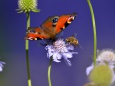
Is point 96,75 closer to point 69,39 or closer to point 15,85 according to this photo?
point 69,39

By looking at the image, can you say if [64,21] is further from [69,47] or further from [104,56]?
[104,56]

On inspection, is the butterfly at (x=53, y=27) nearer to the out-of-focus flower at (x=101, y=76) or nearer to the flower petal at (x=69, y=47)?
the flower petal at (x=69, y=47)

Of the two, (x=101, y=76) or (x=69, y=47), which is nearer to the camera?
(x=101, y=76)

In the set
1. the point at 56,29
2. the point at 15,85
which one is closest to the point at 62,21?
the point at 56,29

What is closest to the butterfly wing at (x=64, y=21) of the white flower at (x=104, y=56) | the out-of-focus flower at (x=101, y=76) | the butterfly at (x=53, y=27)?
the butterfly at (x=53, y=27)

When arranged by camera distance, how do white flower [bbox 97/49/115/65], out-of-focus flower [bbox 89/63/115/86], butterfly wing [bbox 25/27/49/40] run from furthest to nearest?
butterfly wing [bbox 25/27/49/40] < white flower [bbox 97/49/115/65] < out-of-focus flower [bbox 89/63/115/86]

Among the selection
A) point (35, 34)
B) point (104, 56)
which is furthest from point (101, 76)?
point (35, 34)

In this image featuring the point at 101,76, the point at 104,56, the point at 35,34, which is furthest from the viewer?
the point at 35,34

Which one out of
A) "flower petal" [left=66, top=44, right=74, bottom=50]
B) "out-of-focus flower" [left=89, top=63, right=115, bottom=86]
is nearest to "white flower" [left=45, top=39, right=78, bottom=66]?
"flower petal" [left=66, top=44, right=74, bottom=50]

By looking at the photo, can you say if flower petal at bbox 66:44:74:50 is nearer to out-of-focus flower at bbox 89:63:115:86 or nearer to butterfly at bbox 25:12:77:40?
butterfly at bbox 25:12:77:40
